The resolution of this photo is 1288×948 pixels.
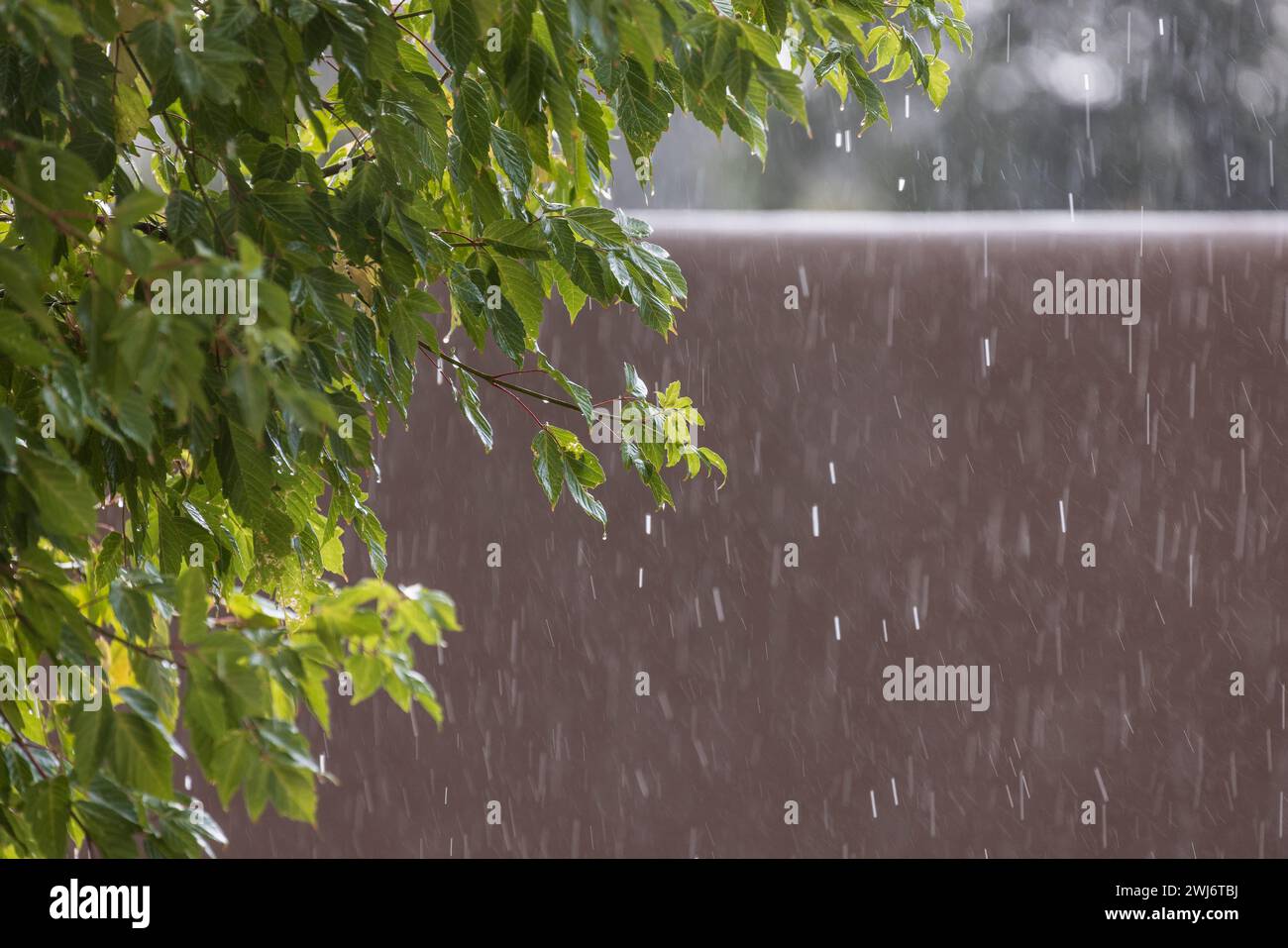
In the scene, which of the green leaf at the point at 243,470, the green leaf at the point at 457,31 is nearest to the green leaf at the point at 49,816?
the green leaf at the point at 243,470

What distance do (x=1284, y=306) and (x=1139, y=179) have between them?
54 centimetres

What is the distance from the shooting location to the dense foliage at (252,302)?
836 millimetres

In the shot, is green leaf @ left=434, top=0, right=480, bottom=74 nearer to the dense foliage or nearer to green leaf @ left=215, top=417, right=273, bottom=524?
the dense foliage

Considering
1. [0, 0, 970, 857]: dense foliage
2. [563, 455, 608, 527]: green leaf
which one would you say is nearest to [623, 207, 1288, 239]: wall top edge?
[0, 0, 970, 857]: dense foliage

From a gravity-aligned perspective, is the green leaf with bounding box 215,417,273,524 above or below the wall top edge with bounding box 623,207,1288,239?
below

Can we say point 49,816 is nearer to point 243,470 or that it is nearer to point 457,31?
point 243,470

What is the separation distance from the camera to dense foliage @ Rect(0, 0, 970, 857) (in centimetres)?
84

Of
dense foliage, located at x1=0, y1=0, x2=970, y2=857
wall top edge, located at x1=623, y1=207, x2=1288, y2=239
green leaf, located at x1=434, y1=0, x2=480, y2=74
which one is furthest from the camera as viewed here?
wall top edge, located at x1=623, y1=207, x2=1288, y2=239

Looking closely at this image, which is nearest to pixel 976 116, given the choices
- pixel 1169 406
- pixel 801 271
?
pixel 801 271

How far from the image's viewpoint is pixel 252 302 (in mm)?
771

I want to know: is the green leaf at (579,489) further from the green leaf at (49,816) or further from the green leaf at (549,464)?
the green leaf at (49,816)

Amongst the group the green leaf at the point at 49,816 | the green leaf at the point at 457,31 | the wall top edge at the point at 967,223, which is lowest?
the green leaf at the point at 49,816

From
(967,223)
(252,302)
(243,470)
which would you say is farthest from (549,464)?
(967,223)
